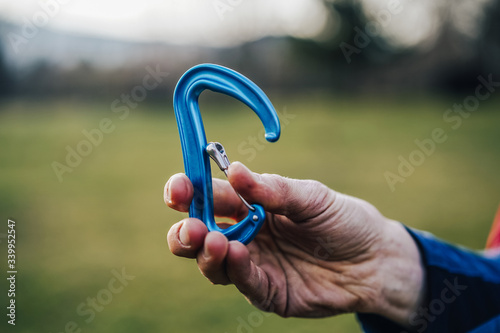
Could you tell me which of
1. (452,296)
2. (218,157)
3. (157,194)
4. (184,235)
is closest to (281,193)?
(218,157)

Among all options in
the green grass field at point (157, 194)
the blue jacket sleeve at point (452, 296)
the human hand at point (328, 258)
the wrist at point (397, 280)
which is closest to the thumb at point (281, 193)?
the human hand at point (328, 258)

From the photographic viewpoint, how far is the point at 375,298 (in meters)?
2.21

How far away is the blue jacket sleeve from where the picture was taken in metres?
2.12

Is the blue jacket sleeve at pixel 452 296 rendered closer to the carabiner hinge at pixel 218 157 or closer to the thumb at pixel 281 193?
the thumb at pixel 281 193

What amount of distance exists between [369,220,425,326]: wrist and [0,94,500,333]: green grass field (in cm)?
256

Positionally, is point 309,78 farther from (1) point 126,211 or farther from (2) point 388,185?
(1) point 126,211

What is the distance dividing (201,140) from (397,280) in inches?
49.5

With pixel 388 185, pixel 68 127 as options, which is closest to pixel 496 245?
pixel 388 185

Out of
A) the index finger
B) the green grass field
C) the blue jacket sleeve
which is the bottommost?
the blue jacket sleeve

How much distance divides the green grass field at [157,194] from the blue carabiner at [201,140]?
3.14m

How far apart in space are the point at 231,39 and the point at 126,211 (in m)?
19.8

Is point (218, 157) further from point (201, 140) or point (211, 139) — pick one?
point (211, 139)

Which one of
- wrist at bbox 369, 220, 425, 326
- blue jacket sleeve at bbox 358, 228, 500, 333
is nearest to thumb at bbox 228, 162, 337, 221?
wrist at bbox 369, 220, 425, 326

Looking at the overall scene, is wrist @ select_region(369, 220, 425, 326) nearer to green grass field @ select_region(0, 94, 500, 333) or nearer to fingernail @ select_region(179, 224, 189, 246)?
fingernail @ select_region(179, 224, 189, 246)
